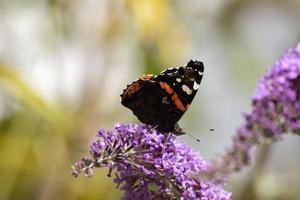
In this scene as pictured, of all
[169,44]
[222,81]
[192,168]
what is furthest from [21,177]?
[192,168]

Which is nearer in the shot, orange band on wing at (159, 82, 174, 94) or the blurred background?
orange band on wing at (159, 82, 174, 94)

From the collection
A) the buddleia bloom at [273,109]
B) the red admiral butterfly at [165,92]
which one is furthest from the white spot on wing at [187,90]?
the buddleia bloom at [273,109]

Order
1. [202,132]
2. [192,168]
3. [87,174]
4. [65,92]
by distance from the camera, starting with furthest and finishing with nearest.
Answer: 1. [202,132]
2. [65,92]
3. [192,168]
4. [87,174]

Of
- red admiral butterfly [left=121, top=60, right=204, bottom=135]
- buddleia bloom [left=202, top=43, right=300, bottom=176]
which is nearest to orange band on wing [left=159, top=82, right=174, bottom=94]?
red admiral butterfly [left=121, top=60, right=204, bottom=135]

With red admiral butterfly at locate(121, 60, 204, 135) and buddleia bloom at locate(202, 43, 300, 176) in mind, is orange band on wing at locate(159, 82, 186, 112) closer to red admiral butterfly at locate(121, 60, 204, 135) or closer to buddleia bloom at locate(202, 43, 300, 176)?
red admiral butterfly at locate(121, 60, 204, 135)

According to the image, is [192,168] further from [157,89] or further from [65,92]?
[65,92]

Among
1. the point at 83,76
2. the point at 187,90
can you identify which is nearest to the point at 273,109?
the point at 187,90
